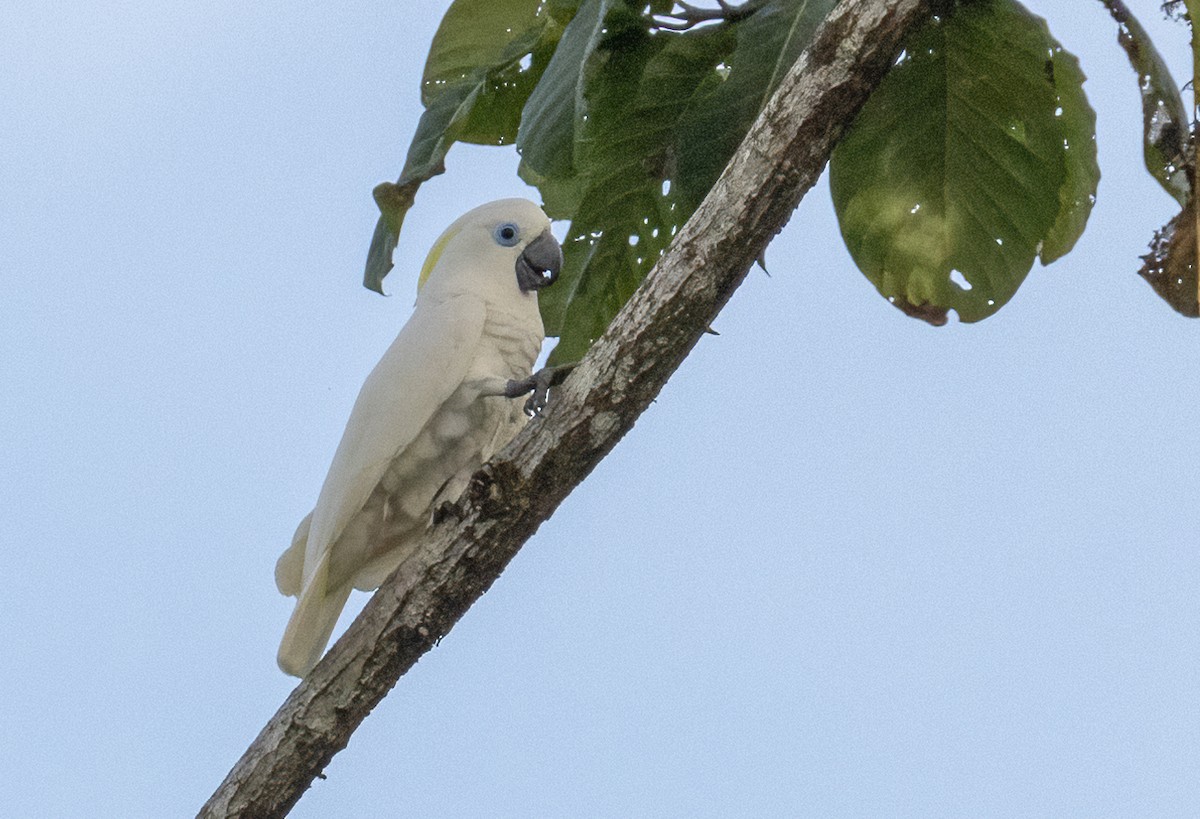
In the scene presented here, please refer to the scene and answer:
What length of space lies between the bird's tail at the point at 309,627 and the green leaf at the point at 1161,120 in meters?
1.47

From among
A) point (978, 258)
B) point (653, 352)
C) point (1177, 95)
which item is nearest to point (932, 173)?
point (978, 258)

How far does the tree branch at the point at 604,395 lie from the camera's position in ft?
4.86

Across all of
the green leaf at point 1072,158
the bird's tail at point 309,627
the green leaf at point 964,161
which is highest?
the green leaf at point 1072,158

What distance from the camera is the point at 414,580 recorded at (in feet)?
5.39

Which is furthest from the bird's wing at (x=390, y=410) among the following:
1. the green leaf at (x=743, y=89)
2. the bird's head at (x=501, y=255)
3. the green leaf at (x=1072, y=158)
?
the green leaf at (x=1072, y=158)

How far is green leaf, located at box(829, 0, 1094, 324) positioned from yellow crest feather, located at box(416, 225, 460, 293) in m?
0.77

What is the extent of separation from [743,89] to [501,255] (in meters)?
0.60

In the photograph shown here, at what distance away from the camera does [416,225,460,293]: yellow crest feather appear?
2.33m

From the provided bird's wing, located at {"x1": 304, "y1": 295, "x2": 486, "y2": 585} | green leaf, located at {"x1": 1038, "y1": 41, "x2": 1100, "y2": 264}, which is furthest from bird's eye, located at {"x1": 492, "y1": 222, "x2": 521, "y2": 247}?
green leaf, located at {"x1": 1038, "y1": 41, "x2": 1100, "y2": 264}

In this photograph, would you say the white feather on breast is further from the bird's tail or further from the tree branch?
the tree branch

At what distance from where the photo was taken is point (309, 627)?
203 centimetres

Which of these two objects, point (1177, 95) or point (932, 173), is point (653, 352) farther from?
point (1177, 95)

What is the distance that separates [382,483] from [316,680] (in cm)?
45

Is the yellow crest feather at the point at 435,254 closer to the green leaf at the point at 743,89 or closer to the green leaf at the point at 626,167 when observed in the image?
the green leaf at the point at 626,167
